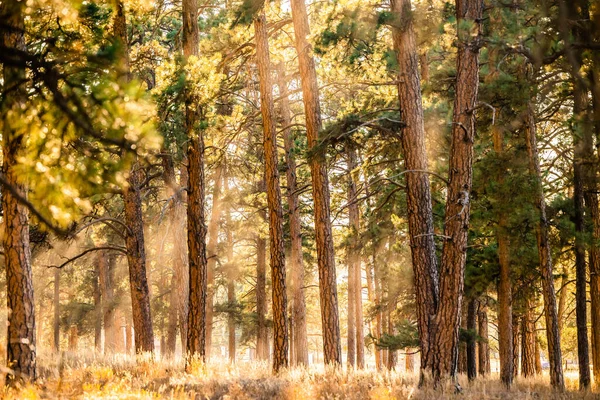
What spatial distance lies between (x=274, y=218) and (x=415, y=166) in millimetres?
3932

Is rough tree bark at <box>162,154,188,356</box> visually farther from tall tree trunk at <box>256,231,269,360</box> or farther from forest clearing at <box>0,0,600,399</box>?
tall tree trunk at <box>256,231,269,360</box>

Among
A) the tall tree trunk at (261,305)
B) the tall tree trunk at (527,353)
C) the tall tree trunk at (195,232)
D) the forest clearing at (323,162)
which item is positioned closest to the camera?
the forest clearing at (323,162)

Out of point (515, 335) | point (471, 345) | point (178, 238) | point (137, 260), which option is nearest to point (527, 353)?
point (515, 335)

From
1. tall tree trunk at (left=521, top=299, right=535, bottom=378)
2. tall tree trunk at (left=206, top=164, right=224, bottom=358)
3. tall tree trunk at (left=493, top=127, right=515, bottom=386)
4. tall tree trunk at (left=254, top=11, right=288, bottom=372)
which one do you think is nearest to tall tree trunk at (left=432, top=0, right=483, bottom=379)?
tall tree trunk at (left=254, top=11, right=288, bottom=372)

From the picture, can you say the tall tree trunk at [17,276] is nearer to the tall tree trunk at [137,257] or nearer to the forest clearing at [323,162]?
the forest clearing at [323,162]

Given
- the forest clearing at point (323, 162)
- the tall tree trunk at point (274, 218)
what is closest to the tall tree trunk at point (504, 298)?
the forest clearing at point (323, 162)

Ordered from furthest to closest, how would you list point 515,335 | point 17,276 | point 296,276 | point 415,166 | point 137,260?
1. point 515,335
2. point 296,276
3. point 137,260
4. point 415,166
5. point 17,276

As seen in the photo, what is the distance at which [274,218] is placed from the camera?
12320mm

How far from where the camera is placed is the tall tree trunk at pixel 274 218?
12.3m

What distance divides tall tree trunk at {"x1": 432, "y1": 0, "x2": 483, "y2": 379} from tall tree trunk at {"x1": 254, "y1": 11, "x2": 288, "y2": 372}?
4.54 m

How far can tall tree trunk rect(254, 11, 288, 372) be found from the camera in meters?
12.3

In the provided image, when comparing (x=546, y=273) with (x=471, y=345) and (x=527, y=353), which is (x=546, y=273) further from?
(x=527, y=353)

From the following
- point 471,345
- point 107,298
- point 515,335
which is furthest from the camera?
point 107,298

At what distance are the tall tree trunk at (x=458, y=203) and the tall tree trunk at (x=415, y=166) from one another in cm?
72
